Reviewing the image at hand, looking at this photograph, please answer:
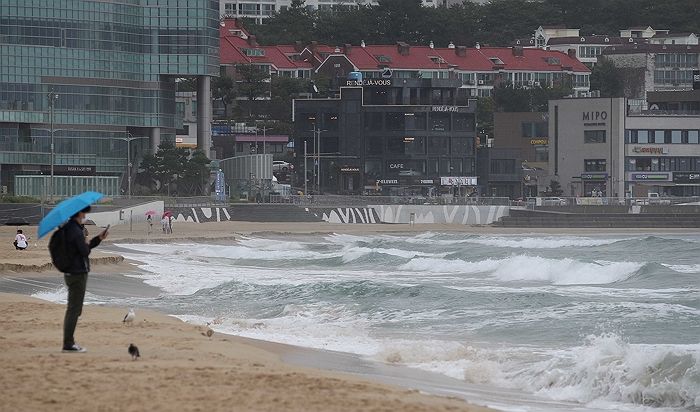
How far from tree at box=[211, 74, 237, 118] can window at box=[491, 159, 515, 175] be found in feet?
87.8

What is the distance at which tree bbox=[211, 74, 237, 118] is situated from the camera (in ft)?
400

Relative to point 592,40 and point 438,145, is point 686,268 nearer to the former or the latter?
point 438,145

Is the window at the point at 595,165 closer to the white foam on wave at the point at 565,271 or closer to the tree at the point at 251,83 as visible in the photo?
the tree at the point at 251,83

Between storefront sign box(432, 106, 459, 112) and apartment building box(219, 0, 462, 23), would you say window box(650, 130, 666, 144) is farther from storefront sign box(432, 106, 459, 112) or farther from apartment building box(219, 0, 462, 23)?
apartment building box(219, 0, 462, 23)

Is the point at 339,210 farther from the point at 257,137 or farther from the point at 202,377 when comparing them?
the point at 202,377

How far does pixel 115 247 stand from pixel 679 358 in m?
39.7

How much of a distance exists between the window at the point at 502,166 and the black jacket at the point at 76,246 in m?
94.5

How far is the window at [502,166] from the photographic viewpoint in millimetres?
109500

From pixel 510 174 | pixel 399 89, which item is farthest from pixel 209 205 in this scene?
pixel 510 174

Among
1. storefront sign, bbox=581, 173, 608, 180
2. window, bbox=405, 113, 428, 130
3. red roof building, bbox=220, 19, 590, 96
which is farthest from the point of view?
red roof building, bbox=220, 19, 590, 96

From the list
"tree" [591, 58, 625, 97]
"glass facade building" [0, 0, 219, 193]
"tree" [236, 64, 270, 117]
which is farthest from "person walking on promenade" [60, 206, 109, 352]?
"tree" [591, 58, 625, 97]

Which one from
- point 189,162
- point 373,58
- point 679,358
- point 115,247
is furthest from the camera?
point 373,58

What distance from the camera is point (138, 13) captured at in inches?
3701

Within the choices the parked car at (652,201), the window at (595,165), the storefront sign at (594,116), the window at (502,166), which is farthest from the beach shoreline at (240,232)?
the window at (502,166)
